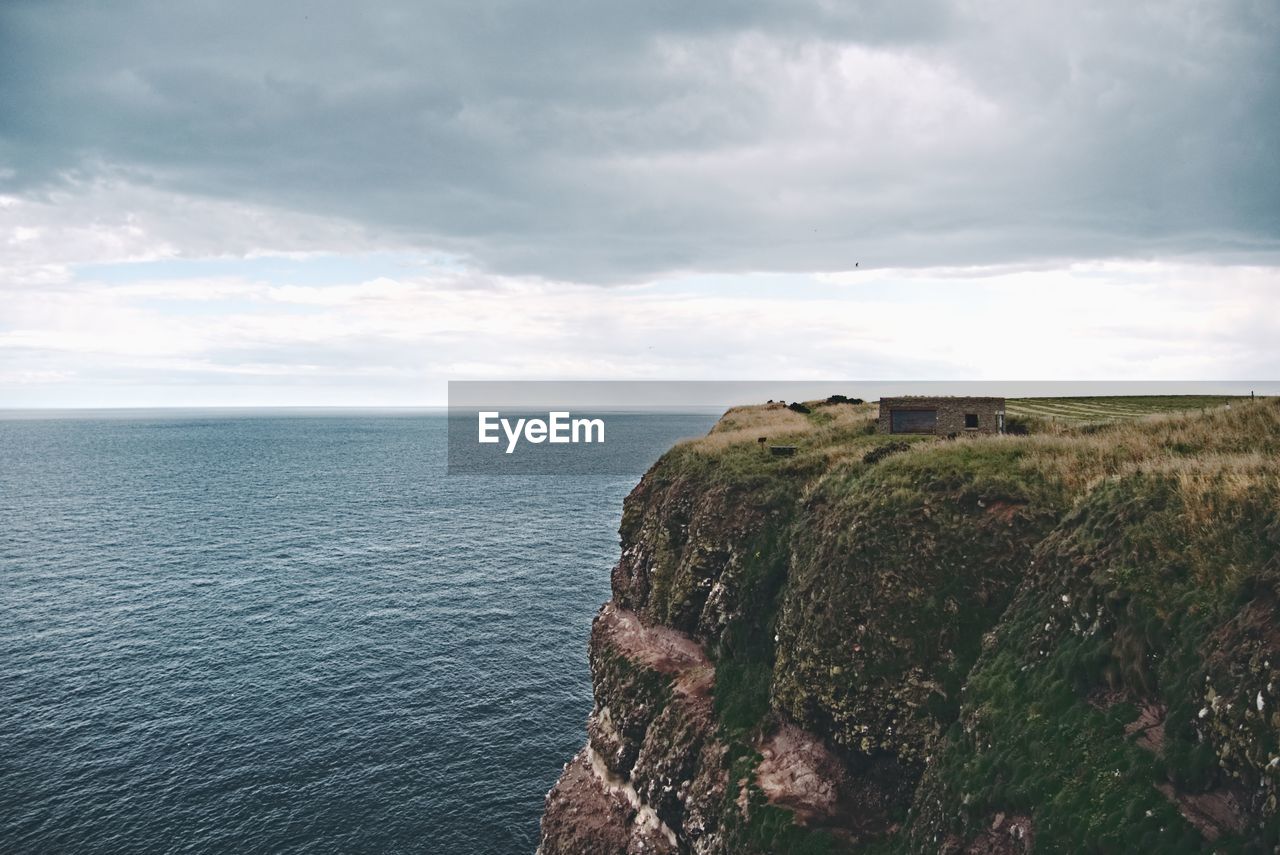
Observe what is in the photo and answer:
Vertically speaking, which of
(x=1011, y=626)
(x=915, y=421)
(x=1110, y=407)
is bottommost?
(x=1011, y=626)

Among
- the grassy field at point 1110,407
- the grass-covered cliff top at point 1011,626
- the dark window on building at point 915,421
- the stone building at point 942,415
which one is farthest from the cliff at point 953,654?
the grassy field at point 1110,407

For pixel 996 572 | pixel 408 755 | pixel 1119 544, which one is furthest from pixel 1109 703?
pixel 408 755

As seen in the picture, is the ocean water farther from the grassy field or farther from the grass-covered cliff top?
the grassy field

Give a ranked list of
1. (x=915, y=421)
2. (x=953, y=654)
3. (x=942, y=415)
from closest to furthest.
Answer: (x=953, y=654), (x=942, y=415), (x=915, y=421)

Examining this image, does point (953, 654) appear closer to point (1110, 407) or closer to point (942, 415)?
point (942, 415)

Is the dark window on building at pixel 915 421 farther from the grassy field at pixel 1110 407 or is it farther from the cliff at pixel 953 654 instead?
the grassy field at pixel 1110 407

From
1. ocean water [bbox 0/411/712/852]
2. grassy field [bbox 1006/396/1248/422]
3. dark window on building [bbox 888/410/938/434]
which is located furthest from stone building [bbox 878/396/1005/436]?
ocean water [bbox 0/411/712/852]

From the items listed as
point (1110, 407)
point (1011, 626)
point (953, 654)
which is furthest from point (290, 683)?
point (1110, 407)
